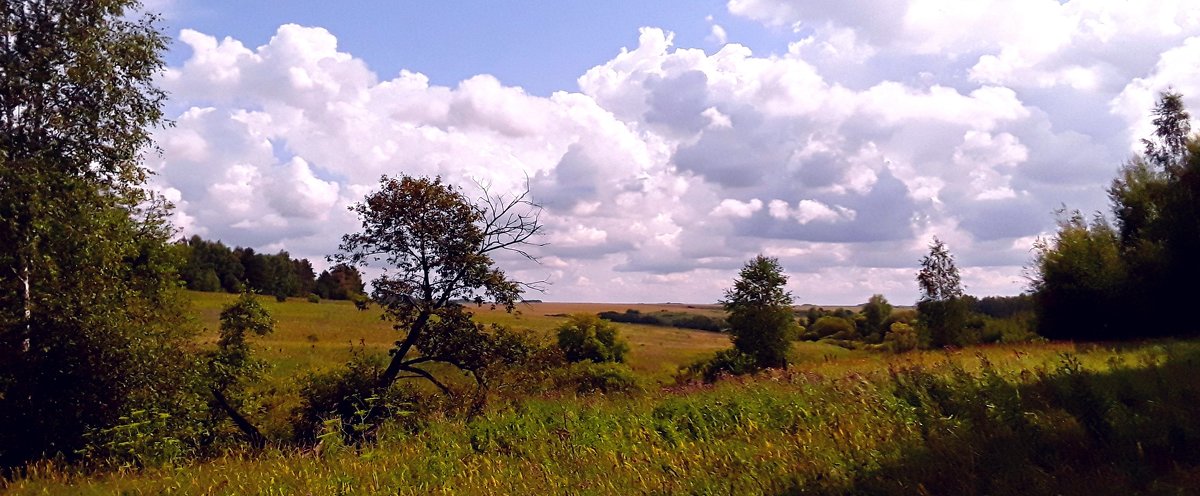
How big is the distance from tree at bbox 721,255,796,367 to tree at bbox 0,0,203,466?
A: 19.6 metres

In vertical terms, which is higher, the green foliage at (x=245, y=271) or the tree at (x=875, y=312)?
the green foliage at (x=245, y=271)

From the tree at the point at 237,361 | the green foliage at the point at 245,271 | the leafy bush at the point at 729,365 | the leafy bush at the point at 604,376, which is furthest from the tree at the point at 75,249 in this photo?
the green foliage at the point at 245,271

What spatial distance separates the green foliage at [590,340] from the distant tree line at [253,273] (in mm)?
42429

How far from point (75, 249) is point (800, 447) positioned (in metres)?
12.9

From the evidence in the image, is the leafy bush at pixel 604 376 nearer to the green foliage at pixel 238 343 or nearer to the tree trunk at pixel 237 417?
the green foliage at pixel 238 343

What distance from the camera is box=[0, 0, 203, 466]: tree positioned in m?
12.8

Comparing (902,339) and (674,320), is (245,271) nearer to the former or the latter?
(674,320)

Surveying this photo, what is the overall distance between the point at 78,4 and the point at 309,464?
11400mm

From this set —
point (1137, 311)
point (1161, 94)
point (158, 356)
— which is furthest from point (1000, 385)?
point (1161, 94)

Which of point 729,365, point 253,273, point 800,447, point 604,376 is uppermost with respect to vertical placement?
point 253,273

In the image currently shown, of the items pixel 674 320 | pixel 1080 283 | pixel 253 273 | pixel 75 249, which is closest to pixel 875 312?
pixel 1080 283

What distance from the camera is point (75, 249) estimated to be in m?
13.2

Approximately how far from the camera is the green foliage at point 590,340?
31969 millimetres

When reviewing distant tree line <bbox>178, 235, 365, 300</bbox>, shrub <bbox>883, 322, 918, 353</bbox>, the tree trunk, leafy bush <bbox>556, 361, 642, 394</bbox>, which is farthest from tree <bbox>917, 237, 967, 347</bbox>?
distant tree line <bbox>178, 235, 365, 300</bbox>
